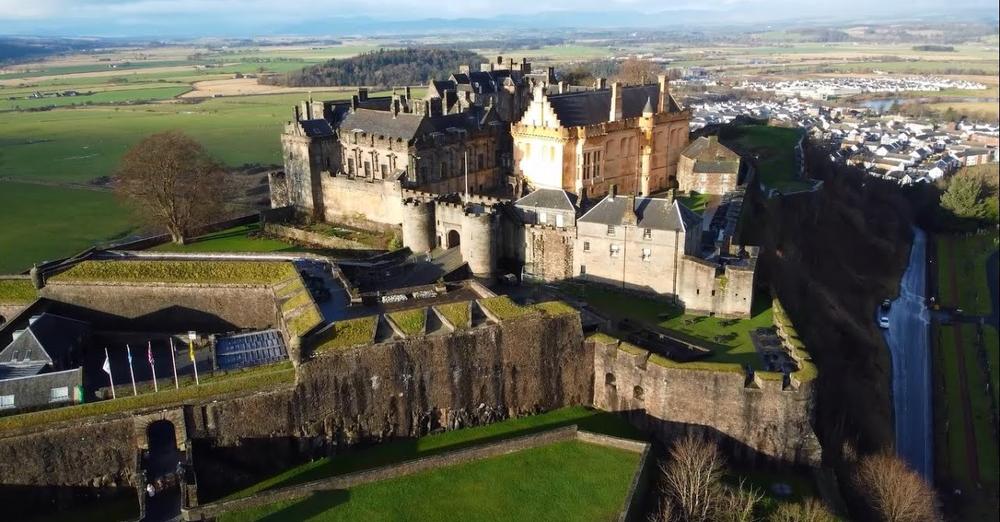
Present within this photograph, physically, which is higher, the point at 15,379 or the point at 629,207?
the point at 629,207

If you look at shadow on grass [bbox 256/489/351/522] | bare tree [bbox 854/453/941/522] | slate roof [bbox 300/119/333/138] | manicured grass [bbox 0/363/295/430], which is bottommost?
bare tree [bbox 854/453/941/522]

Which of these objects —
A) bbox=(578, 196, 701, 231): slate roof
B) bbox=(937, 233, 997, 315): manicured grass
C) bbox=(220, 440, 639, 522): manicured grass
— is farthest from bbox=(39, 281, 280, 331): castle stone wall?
bbox=(937, 233, 997, 315): manicured grass

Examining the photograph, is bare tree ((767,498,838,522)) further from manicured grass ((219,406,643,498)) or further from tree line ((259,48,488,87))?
tree line ((259,48,488,87))

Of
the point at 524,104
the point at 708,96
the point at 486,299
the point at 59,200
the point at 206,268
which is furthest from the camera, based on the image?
the point at 708,96

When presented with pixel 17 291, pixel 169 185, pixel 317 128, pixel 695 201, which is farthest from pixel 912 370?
pixel 17 291

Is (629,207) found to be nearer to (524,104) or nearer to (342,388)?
(342,388)

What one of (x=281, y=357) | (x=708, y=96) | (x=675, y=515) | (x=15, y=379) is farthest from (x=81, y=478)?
(x=708, y=96)
